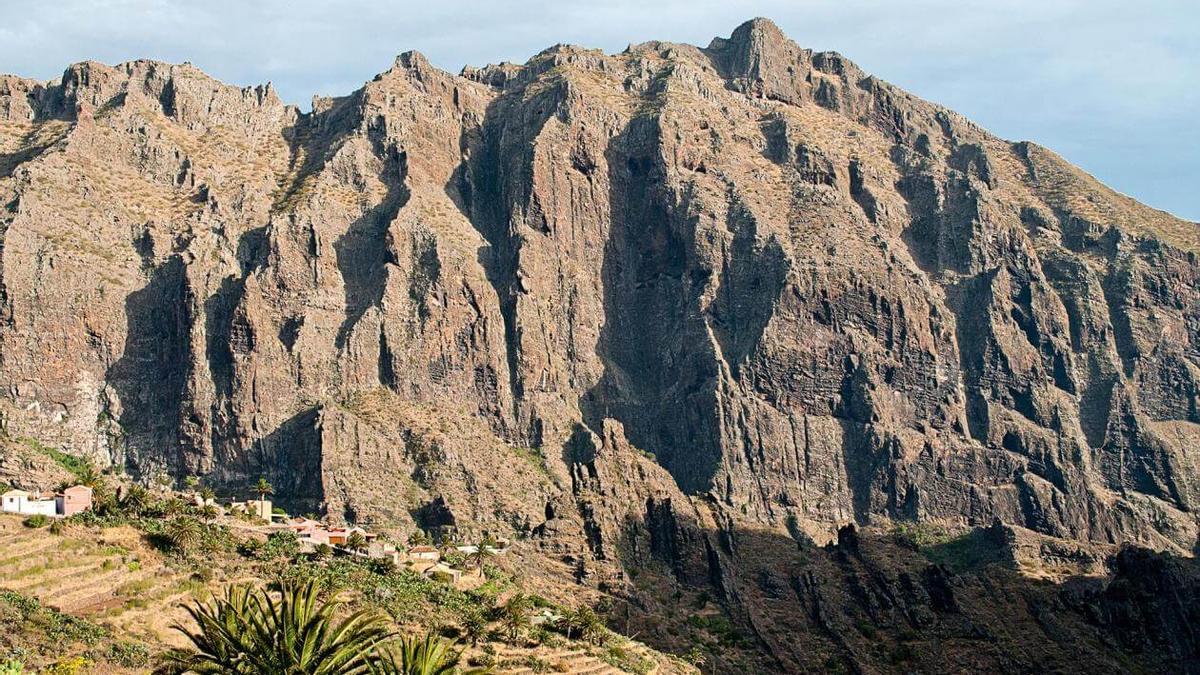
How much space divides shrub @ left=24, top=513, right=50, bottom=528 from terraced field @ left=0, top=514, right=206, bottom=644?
63 centimetres

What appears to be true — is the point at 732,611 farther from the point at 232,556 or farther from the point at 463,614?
the point at 232,556

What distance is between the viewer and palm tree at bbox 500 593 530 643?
5839 inches

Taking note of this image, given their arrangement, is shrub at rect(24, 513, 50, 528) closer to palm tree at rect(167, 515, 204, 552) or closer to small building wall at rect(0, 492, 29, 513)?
small building wall at rect(0, 492, 29, 513)

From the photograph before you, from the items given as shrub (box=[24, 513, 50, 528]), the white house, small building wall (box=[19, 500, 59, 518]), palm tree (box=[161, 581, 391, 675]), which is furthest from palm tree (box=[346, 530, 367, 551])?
palm tree (box=[161, 581, 391, 675])

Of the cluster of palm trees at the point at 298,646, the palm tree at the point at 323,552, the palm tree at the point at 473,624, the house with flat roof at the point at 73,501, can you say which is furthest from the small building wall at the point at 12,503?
the cluster of palm trees at the point at 298,646

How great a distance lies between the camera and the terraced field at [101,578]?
12412 centimetres

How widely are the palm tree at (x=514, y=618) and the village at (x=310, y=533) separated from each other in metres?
13.5

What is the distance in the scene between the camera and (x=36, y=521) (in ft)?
453

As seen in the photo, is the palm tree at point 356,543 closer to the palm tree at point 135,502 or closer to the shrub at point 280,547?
the shrub at point 280,547

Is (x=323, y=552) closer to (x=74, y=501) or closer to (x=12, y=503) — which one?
(x=74, y=501)

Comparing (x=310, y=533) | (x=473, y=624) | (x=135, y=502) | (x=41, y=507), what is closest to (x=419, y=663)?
(x=473, y=624)

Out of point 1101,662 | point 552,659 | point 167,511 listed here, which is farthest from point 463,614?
point 1101,662

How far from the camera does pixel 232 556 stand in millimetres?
146375

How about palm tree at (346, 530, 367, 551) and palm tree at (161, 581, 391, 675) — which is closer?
palm tree at (161, 581, 391, 675)
